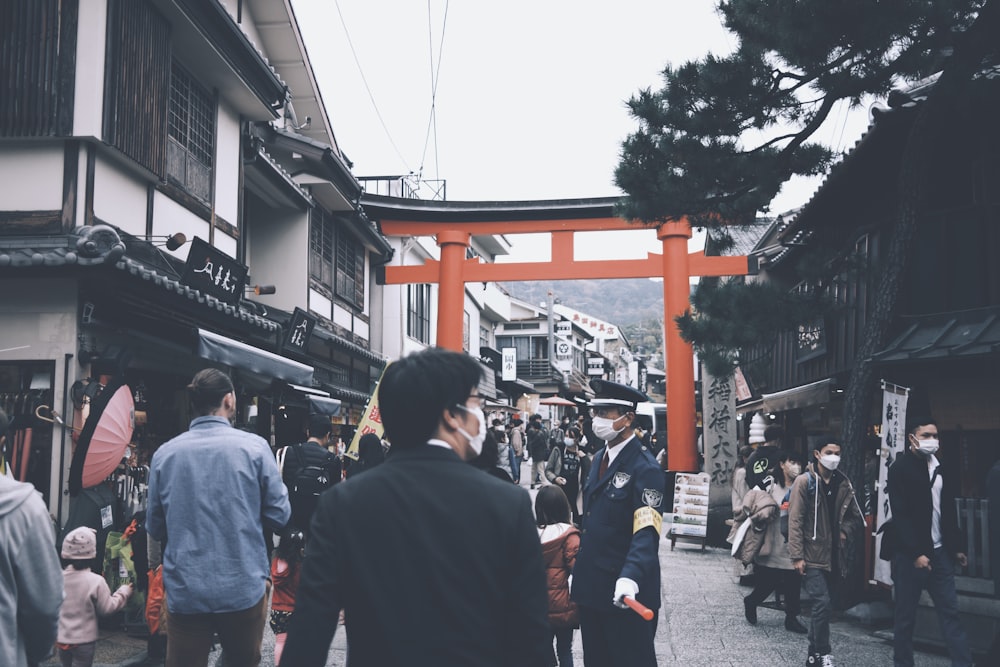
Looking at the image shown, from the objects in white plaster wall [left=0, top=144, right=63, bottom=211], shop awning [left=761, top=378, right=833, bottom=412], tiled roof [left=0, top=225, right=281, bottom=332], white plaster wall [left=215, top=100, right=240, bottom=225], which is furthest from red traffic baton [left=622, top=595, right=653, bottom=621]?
shop awning [left=761, top=378, right=833, bottom=412]

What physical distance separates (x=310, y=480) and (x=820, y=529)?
436 cm

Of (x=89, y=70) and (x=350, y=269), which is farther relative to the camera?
(x=350, y=269)

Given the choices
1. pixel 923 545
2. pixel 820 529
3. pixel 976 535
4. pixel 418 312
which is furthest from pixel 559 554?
pixel 418 312

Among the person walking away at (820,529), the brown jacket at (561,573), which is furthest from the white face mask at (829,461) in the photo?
the brown jacket at (561,573)

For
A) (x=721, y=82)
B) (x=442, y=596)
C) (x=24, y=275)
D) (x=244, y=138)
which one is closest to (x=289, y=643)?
(x=442, y=596)

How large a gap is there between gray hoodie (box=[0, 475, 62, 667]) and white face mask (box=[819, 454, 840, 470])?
6.54m

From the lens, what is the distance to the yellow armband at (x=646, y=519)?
→ 15.0 ft

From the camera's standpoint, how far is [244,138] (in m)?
13.0

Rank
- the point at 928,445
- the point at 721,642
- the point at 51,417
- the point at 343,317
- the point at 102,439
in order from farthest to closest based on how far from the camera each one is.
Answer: the point at 343,317 < the point at 721,642 < the point at 51,417 < the point at 102,439 < the point at 928,445

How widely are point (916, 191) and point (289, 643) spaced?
27.1 ft

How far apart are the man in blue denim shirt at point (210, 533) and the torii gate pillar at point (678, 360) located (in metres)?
12.1

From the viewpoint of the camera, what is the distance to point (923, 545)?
645cm

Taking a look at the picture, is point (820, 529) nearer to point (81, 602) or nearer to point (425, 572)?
point (81, 602)

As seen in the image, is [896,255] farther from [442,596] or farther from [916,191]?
[442,596]
